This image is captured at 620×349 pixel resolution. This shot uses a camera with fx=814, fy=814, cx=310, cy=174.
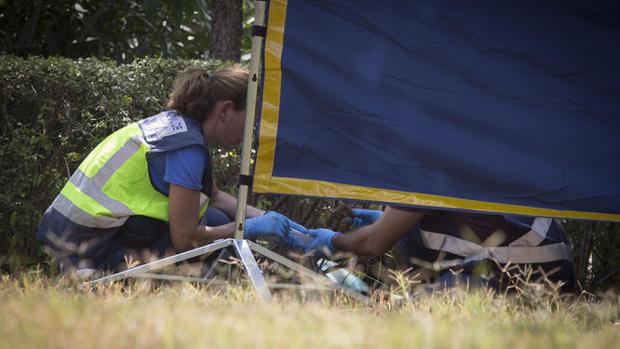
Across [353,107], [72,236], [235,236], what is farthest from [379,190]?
[72,236]

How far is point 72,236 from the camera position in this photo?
12.4 ft

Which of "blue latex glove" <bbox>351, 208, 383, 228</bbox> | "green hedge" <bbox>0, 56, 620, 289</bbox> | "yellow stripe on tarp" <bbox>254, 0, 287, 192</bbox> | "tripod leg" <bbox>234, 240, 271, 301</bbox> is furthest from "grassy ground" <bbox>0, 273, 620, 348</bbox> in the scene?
"green hedge" <bbox>0, 56, 620, 289</bbox>

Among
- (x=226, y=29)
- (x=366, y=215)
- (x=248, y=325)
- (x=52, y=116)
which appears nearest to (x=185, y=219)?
(x=366, y=215)

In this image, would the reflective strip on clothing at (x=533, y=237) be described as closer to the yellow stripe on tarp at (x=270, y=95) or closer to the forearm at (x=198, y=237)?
the yellow stripe on tarp at (x=270, y=95)

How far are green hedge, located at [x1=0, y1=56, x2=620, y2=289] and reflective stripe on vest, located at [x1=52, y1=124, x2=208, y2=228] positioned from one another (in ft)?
3.41

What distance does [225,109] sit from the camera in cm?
385

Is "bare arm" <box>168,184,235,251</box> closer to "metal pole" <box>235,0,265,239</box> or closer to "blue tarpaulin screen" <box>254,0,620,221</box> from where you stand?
"metal pole" <box>235,0,265,239</box>

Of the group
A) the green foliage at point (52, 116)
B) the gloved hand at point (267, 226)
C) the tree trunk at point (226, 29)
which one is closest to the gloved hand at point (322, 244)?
the gloved hand at point (267, 226)

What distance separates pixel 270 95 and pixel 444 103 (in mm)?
745

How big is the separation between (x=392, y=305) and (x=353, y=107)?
0.84 meters

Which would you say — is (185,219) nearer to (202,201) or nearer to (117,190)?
(202,201)

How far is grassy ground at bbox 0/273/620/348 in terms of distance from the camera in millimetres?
2068

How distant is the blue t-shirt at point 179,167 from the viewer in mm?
3543

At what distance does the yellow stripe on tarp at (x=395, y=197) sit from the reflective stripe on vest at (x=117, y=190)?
671 mm
